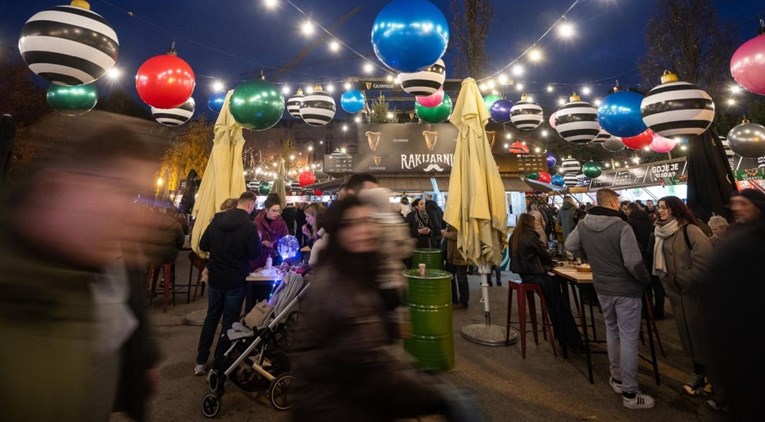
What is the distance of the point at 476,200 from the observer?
5.25 metres

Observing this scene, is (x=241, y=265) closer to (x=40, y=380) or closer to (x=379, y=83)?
(x=40, y=380)

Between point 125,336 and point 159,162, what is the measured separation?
0.87m

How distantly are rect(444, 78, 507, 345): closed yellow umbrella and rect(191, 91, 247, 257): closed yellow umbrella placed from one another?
11.9ft

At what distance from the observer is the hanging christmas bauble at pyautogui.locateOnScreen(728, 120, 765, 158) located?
6.74m

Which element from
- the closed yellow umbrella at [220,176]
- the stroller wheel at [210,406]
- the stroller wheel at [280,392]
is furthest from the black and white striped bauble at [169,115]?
the stroller wheel at [280,392]

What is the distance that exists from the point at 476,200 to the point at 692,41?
1830 cm

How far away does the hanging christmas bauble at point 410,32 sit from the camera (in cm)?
385

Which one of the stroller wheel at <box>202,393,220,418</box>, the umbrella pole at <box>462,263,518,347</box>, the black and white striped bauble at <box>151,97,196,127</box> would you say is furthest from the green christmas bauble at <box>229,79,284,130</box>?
the umbrella pole at <box>462,263,518,347</box>

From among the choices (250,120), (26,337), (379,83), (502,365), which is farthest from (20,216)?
(379,83)

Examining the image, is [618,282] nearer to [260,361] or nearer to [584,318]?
[584,318]

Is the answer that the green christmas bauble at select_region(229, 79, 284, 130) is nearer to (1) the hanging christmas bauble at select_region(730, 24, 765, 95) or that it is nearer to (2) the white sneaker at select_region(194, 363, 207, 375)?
(2) the white sneaker at select_region(194, 363, 207, 375)

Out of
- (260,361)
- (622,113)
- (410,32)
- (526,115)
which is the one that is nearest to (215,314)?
(260,361)

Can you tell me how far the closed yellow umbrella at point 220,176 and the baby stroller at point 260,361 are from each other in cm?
233

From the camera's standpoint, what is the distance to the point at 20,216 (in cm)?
116
